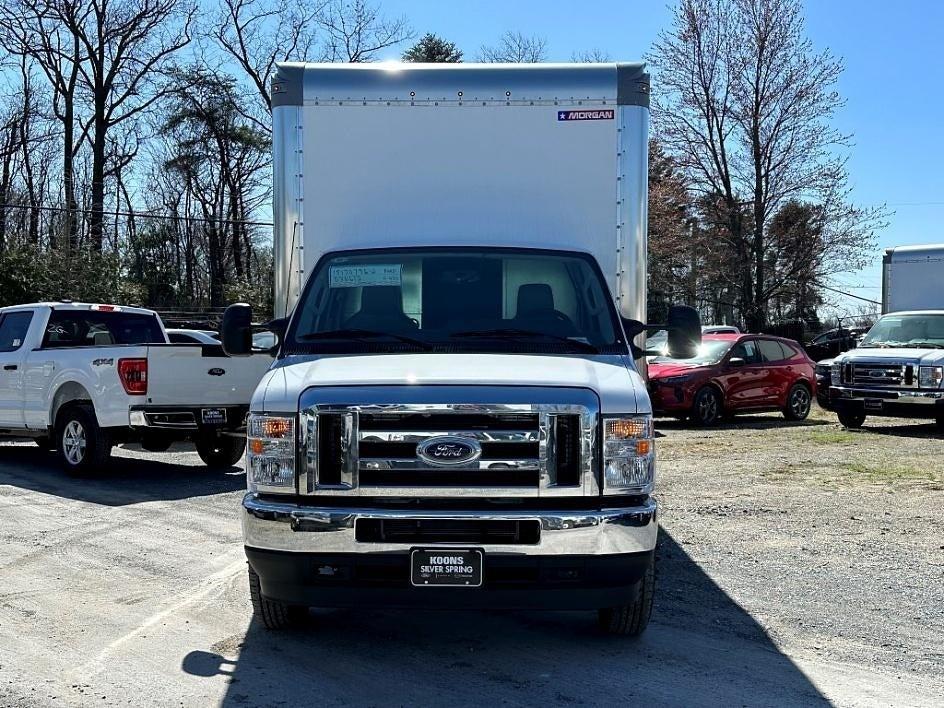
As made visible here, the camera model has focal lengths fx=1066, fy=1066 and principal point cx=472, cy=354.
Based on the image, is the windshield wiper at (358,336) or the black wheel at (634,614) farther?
the windshield wiper at (358,336)

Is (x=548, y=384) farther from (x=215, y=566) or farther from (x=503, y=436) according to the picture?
(x=215, y=566)

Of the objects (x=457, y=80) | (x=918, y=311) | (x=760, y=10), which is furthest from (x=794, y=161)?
(x=457, y=80)

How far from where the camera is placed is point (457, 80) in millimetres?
7129

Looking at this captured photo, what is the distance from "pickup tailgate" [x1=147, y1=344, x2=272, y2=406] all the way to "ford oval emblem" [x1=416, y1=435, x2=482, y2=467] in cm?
667

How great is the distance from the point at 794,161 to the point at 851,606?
29.5 meters

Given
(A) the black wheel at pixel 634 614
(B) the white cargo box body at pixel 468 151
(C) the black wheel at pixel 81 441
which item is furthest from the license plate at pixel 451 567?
(C) the black wheel at pixel 81 441

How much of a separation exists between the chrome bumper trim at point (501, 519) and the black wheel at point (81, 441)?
731 cm

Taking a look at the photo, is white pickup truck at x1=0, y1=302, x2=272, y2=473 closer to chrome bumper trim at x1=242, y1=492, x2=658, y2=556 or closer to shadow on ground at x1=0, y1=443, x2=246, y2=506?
shadow on ground at x1=0, y1=443, x2=246, y2=506

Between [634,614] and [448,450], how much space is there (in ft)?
4.58

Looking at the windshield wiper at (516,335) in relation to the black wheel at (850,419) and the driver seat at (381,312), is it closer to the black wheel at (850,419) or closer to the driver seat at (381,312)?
the driver seat at (381,312)

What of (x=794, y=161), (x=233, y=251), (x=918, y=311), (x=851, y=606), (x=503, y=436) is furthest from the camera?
(x=233, y=251)

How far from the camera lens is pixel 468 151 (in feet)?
23.3

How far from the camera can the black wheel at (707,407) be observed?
57.7 ft

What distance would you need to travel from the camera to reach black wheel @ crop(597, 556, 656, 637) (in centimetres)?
529
